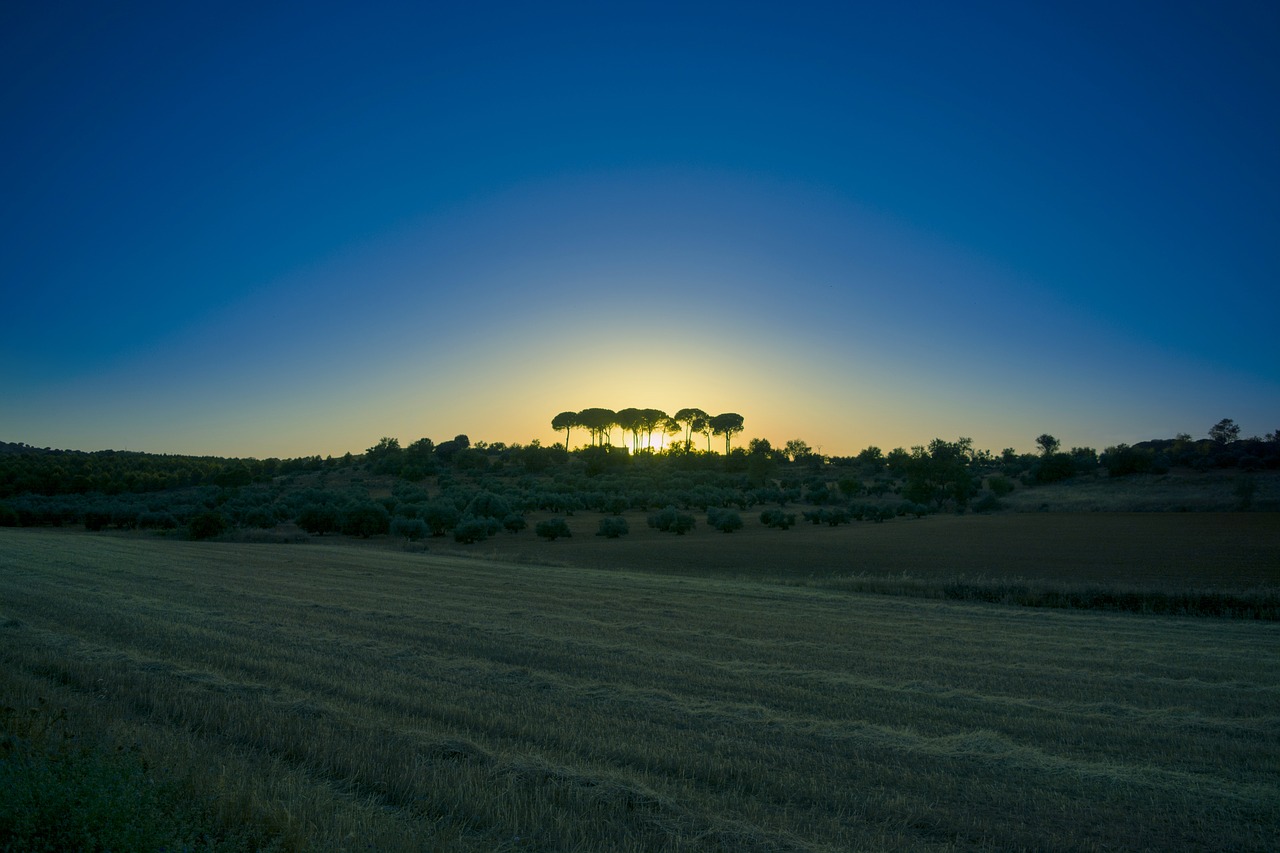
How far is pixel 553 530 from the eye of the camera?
184ft

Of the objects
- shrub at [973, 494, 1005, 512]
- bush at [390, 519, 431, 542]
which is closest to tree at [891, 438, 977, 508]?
shrub at [973, 494, 1005, 512]

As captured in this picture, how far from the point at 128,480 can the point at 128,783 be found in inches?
4470

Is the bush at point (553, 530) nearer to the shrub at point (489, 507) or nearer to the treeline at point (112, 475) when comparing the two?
the shrub at point (489, 507)

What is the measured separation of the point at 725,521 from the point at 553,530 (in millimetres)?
16045

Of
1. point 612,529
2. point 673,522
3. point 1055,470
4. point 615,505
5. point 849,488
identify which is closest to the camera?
point 612,529

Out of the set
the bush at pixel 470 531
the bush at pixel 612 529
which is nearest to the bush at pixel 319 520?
the bush at pixel 470 531

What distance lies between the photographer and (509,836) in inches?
233

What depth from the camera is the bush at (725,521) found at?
6344 cm

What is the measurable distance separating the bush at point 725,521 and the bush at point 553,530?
14.2 m

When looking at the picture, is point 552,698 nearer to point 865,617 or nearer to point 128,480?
point 865,617

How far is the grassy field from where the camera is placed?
20.5ft

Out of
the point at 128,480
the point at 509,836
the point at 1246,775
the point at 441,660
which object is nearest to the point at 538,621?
the point at 441,660

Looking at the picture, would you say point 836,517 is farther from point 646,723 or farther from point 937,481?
point 646,723

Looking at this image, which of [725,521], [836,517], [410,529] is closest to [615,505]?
[725,521]
